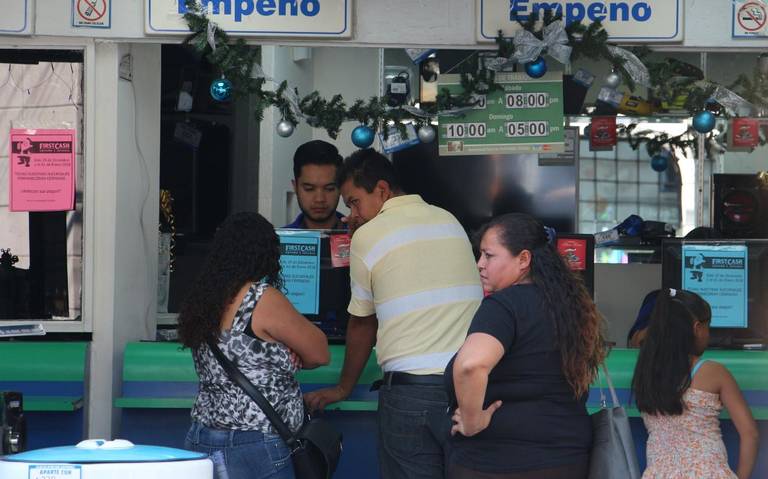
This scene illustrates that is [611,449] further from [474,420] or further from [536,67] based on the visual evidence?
[536,67]

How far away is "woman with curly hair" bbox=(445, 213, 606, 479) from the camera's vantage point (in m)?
3.70

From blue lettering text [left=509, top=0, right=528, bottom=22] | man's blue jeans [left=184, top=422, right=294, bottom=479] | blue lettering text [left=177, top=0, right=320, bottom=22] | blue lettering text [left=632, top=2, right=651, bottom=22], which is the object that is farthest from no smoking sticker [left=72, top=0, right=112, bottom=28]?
blue lettering text [left=632, top=2, right=651, bottom=22]

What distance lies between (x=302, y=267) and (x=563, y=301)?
2376 mm

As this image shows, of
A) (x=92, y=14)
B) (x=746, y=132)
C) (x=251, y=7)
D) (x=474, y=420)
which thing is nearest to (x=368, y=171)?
(x=251, y=7)

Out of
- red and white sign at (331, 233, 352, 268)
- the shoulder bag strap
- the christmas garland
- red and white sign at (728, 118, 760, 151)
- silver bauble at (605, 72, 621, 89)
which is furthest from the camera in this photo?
red and white sign at (728, 118, 760, 151)

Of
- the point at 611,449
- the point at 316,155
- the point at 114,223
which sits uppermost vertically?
the point at 316,155

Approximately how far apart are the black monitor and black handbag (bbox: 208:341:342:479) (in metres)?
2.27

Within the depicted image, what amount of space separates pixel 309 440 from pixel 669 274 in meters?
2.42

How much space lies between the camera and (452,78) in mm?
6023

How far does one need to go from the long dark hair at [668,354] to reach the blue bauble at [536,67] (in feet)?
4.43

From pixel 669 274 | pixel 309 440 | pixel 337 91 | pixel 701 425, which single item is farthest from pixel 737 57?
pixel 309 440

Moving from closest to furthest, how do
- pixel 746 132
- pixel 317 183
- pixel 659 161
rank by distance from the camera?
pixel 317 183 → pixel 746 132 → pixel 659 161

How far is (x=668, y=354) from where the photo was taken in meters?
4.82

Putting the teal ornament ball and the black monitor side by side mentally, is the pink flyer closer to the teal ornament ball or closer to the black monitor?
the black monitor
